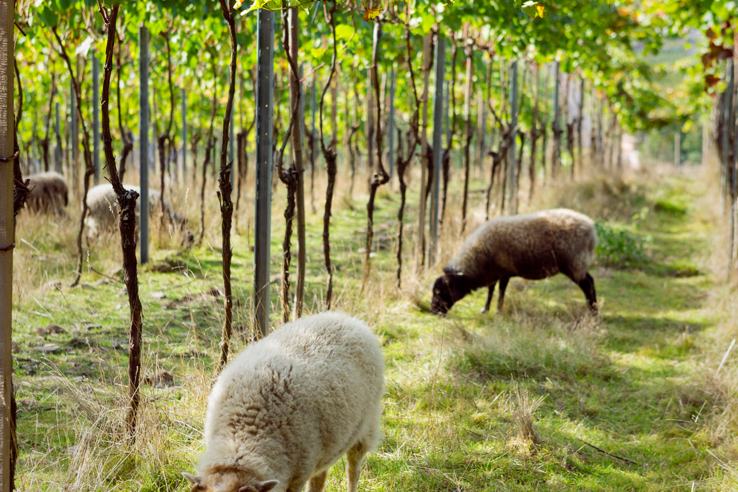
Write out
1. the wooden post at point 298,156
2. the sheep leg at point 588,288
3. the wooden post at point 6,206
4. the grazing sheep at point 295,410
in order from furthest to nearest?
the sheep leg at point 588,288 < the wooden post at point 298,156 < the grazing sheep at point 295,410 < the wooden post at point 6,206

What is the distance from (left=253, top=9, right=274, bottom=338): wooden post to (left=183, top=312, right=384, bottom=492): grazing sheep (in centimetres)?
101

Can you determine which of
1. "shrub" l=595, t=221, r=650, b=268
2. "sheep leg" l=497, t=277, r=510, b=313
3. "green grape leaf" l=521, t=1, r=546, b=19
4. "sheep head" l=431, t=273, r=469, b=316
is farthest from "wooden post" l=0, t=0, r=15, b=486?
"shrub" l=595, t=221, r=650, b=268

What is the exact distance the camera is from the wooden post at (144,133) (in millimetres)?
6863

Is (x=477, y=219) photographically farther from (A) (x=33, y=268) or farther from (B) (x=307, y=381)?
(B) (x=307, y=381)

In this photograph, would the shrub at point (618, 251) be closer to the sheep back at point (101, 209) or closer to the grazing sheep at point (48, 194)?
the sheep back at point (101, 209)

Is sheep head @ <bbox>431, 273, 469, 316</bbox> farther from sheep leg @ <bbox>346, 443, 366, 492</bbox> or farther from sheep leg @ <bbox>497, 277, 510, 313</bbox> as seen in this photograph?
sheep leg @ <bbox>346, 443, 366, 492</bbox>

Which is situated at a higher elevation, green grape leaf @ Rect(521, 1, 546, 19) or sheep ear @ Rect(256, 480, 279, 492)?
green grape leaf @ Rect(521, 1, 546, 19)

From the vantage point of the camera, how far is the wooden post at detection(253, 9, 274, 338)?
384 cm

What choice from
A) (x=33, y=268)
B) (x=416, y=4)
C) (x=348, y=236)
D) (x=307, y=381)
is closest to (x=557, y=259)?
(x=416, y=4)

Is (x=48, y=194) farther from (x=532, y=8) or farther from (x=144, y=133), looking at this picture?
(x=532, y=8)

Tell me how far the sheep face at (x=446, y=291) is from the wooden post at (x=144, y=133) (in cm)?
351

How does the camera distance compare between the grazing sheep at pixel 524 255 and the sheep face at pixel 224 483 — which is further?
the grazing sheep at pixel 524 255

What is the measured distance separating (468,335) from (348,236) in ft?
15.3

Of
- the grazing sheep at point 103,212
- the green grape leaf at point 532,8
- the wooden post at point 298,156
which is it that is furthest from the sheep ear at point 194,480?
the grazing sheep at point 103,212
